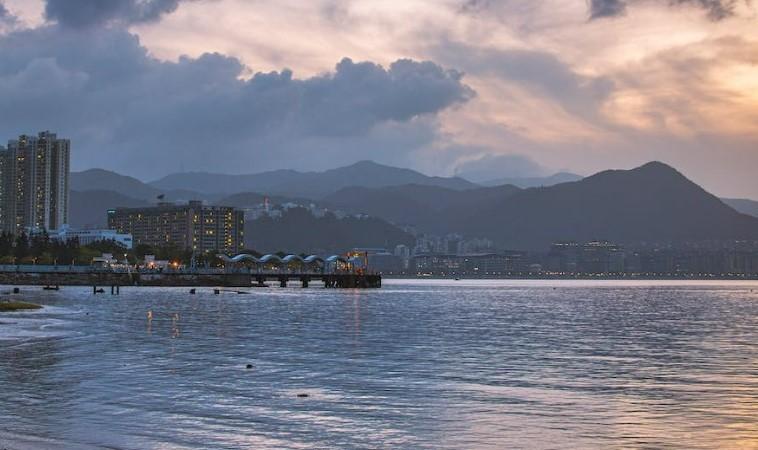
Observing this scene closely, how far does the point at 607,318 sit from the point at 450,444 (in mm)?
88274

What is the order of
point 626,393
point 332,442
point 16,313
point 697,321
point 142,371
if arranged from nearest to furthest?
point 332,442 < point 626,393 < point 142,371 < point 16,313 < point 697,321

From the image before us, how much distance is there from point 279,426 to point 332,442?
10.9 ft

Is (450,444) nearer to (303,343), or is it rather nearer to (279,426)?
(279,426)

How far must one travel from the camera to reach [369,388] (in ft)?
136

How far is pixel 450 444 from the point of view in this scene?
28.6 metres

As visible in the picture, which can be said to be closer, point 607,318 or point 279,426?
point 279,426

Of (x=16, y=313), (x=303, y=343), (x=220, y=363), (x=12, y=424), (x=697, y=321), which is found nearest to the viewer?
(x=12, y=424)

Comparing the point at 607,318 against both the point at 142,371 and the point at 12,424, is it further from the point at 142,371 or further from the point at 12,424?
the point at 12,424

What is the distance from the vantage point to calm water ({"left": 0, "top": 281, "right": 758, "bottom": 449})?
97.3ft

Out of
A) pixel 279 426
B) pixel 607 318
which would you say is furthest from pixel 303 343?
pixel 607 318

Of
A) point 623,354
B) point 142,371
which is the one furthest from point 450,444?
point 623,354

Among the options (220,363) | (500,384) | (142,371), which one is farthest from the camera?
(220,363)

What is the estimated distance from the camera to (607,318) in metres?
113

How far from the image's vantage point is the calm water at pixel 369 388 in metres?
29.7
